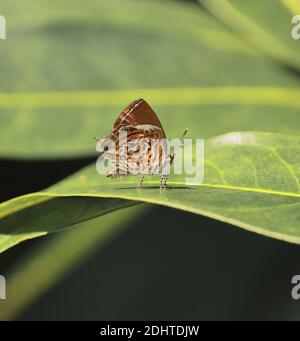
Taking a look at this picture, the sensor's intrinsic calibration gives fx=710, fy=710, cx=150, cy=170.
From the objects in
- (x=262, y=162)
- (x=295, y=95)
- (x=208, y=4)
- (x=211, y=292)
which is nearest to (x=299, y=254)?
(x=211, y=292)

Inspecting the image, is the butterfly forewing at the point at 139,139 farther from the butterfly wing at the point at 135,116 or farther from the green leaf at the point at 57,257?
the green leaf at the point at 57,257

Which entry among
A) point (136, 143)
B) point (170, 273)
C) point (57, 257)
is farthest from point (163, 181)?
point (57, 257)

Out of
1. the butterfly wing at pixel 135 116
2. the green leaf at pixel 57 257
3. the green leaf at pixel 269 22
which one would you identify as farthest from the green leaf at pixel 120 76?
the butterfly wing at pixel 135 116

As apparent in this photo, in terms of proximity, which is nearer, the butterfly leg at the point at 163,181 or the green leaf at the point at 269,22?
the butterfly leg at the point at 163,181

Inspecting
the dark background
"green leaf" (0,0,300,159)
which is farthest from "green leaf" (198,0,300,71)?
the dark background

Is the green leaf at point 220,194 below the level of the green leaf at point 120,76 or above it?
below

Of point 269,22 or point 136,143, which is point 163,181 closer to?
point 136,143

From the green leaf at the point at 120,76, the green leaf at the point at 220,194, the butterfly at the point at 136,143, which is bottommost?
the green leaf at the point at 220,194
